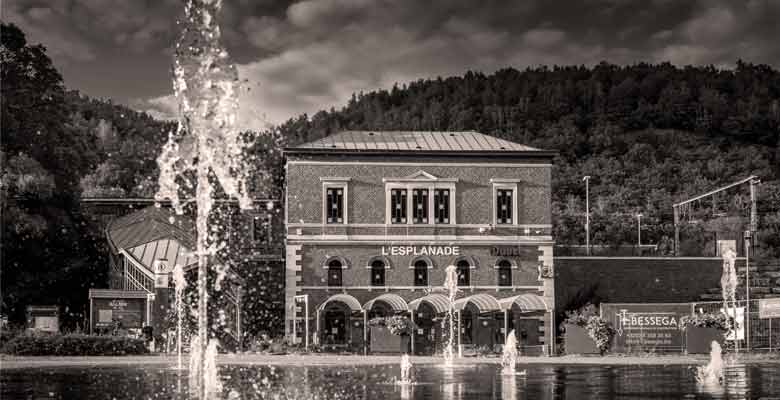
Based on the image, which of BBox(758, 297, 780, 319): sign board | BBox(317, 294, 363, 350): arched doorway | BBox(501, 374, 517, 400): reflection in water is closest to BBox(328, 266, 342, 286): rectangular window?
BBox(317, 294, 363, 350): arched doorway

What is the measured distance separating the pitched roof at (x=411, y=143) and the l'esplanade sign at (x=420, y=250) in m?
4.51

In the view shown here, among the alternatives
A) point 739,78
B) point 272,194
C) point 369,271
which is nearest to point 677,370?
point 369,271

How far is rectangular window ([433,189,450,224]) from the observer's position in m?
49.8

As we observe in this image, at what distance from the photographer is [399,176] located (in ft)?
163

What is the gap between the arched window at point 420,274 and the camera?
4953 centimetres

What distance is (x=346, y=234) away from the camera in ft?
161

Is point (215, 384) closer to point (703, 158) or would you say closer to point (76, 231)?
point (76, 231)

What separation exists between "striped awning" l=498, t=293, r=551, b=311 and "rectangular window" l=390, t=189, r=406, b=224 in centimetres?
597

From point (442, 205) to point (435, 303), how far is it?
4.63 meters

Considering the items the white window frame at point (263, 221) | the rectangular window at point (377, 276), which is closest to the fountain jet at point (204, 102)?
the rectangular window at point (377, 276)

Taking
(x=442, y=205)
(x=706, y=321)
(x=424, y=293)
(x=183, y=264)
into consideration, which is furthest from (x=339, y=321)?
(x=706, y=321)

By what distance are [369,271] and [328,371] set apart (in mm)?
18498

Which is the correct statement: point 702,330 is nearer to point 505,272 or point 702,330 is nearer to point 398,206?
point 505,272

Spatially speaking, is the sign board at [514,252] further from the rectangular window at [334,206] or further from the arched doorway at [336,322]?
the arched doorway at [336,322]
